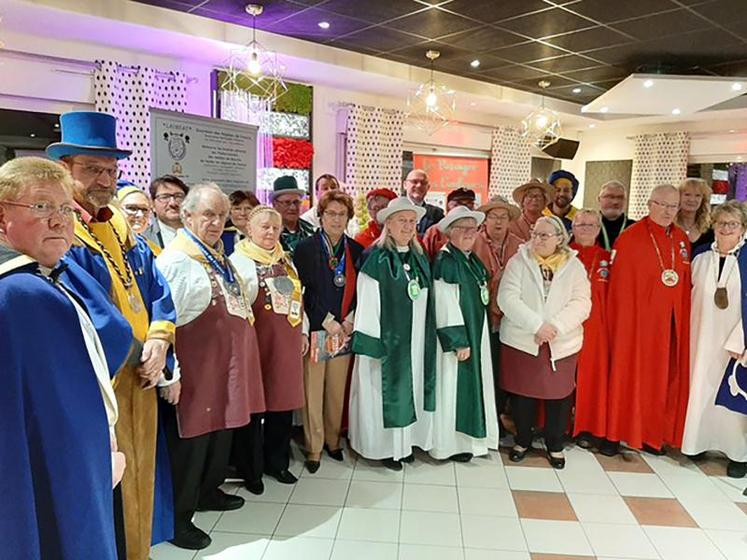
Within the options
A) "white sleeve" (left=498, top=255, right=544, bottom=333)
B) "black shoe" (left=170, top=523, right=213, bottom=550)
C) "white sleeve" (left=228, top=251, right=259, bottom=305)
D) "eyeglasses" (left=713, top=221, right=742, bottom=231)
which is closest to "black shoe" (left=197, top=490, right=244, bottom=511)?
"black shoe" (left=170, top=523, right=213, bottom=550)

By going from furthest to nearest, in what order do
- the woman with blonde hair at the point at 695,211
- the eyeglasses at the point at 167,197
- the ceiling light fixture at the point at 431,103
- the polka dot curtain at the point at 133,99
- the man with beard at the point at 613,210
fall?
the ceiling light fixture at the point at 431,103 < the polka dot curtain at the point at 133,99 < the man with beard at the point at 613,210 < the woman with blonde hair at the point at 695,211 < the eyeglasses at the point at 167,197

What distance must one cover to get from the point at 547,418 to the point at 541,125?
512cm

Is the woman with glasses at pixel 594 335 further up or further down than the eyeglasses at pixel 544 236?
further down

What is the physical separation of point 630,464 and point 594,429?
31 centimetres

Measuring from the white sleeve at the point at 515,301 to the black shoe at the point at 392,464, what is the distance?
1.15m

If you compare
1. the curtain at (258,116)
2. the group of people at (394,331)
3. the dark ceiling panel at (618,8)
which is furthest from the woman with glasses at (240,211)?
the dark ceiling panel at (618,8)

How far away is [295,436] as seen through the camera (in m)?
3.89

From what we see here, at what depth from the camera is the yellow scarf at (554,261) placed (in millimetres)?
3396

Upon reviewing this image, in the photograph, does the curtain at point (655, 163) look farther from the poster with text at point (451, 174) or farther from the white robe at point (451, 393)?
the white robe at point (451, 393)

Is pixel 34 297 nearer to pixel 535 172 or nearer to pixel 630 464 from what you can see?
pixel 630 464

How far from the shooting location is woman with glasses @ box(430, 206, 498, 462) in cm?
337

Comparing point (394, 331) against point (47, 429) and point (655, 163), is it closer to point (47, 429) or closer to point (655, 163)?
point (47, 429)

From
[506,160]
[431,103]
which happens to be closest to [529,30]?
[431,103]

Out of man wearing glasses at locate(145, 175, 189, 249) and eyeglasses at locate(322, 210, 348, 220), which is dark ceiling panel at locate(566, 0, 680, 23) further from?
man wearing glasses at locate(145, 175, 189, 249)
